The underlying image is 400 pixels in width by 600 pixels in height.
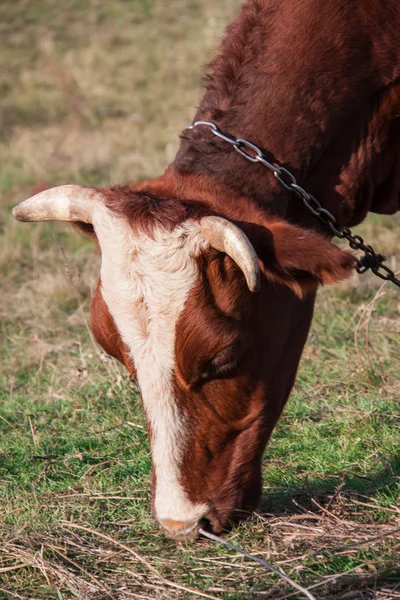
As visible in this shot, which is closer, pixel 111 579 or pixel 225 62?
pixel 111 579

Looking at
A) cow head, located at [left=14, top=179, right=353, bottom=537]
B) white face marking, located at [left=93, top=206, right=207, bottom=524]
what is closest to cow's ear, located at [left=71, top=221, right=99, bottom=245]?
cow head, located at [left=14, top=179, right=353, bottom=537]

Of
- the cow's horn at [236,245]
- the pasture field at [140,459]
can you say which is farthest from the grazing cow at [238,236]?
the pasture field at [140,459]

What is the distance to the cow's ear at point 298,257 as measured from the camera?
326cm

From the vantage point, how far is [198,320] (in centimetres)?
337

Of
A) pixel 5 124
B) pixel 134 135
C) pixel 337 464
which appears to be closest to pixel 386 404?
pixel 337 464

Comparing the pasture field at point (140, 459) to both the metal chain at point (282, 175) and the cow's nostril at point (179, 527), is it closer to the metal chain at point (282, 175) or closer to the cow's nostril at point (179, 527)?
the cow's nostril at point (179, 527)

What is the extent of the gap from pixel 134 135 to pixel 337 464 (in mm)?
8750

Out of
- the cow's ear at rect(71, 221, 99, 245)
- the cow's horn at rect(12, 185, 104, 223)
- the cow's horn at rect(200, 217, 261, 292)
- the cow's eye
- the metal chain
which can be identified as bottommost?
the cow's eye

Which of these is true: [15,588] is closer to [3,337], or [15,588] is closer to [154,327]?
[154,327]

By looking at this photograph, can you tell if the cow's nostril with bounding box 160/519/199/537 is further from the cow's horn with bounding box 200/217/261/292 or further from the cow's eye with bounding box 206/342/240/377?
Answer: the cow's horn with bounding box 200/217/261/292

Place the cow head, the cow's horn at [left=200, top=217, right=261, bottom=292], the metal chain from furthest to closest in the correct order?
the metal chain < the cow head < the cow's horn at [left=200, top=217, right=261, bottom=292]

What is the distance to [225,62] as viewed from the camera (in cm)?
404

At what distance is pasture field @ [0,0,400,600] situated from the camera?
342 centimetres

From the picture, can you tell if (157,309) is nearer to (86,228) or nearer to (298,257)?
(298,257)
